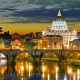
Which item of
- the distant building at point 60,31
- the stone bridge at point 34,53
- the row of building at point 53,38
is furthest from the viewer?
the distant building at point 60,31

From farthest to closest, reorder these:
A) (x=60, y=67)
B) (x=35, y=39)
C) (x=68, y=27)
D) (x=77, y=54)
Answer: (x=68, y=27)
(x=35, y=39)
(x=77, y=54)
(x=60, y=67)

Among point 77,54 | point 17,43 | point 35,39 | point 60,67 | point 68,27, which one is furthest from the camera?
point 68,27

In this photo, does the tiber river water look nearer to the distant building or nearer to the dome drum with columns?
the distant building

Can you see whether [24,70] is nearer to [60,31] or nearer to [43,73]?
[43,73]

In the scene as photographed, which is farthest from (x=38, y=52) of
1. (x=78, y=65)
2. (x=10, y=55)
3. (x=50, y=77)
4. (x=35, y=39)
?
(x=35, y=39)

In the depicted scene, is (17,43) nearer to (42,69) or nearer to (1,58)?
(1,58)

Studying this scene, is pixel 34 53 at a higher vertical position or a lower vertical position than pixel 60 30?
lower

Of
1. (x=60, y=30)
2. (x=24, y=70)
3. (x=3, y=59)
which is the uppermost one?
(x=60, y=30)

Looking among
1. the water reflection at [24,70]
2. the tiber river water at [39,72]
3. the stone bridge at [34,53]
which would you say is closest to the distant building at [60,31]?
the stone bridge at [34,53]

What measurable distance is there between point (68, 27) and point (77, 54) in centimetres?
7143

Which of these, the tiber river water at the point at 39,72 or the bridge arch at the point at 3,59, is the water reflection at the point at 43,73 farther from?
the bridge arch at the point at 3,59

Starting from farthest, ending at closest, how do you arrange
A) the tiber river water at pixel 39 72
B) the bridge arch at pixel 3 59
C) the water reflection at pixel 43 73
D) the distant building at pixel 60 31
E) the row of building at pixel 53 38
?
the distant building at pixel 60 31 → the row of building at pixel 53 38 → the bridge arch at pixel 3 59 → the tiber river water at pixel 39 72 → the water reflection at pixel 43 73

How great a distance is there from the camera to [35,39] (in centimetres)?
16062

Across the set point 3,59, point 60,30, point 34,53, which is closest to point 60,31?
point 60,30
